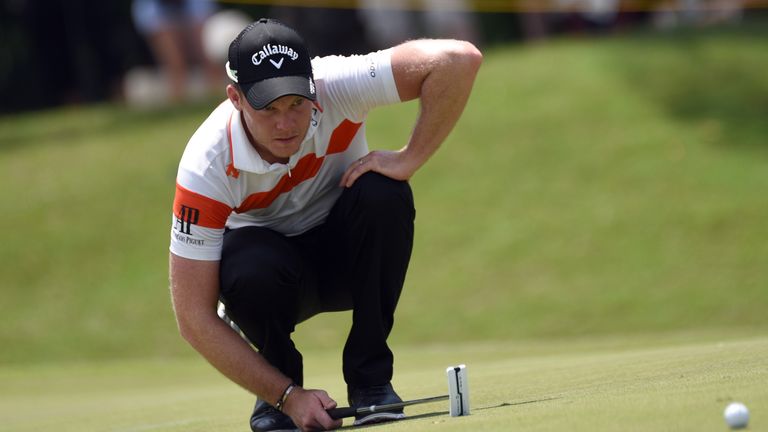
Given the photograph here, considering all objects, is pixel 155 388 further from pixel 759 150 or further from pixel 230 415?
pixel 759 150

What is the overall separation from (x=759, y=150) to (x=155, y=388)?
6287 mm

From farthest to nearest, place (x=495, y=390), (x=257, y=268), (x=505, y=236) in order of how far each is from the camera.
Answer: (x=505, y=236) < (x=495, y=390) < (x=257, y=268)

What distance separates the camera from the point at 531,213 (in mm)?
10844

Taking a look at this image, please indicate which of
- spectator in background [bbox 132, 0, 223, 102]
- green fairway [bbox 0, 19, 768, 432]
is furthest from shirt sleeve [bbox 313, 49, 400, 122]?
spectator in background [bbox 132, 0, 223, 102]

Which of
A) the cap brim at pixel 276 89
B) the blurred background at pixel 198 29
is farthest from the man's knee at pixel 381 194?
the blurred background at pixel 198 29

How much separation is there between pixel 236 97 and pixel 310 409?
1012 mm

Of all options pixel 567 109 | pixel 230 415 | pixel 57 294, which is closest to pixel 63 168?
pixel 57 294

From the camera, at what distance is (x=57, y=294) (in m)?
10.9

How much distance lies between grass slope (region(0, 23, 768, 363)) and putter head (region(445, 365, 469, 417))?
203 inches

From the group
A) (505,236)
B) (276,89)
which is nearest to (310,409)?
(276,89)

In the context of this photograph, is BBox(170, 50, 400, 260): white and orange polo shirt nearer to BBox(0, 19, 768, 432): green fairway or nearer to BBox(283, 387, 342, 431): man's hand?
BBox(283, 387, 342, 431): man's hand

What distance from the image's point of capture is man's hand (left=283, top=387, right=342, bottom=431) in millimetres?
3783

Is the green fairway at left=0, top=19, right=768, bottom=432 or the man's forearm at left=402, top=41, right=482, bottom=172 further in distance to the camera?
the green fairway at left=0, top=19, right=768, bottom=432

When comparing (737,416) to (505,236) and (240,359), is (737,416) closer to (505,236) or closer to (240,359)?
(240,359)
